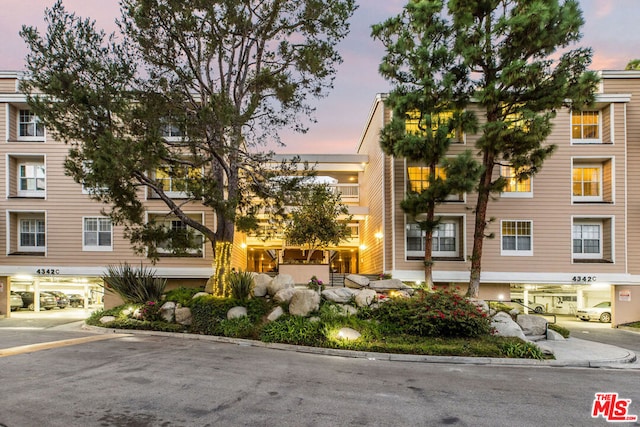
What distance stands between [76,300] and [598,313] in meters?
34.7

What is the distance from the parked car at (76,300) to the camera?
97.7 ft

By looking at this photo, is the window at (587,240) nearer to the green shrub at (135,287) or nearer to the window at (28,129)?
the green shrub at (135,287)

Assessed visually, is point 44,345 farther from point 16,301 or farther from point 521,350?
point 16,301

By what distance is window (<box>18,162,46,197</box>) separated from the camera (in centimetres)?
2303

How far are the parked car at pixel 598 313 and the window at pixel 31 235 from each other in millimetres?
31770

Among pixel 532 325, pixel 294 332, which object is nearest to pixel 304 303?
pixel 294 332

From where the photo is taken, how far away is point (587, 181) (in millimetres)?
22172

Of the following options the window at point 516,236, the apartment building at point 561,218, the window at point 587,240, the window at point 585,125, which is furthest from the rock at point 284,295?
the window at point 585,125

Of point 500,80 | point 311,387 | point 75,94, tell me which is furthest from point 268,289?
point 500,80

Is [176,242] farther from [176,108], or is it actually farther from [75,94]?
[75,94]

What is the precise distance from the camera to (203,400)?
6.70 meters

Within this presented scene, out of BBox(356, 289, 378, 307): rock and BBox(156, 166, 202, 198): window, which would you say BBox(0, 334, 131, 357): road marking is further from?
BBox(356, 289, 378, 307): rock

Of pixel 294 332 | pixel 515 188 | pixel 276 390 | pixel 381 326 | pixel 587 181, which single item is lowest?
pixel 294 332
